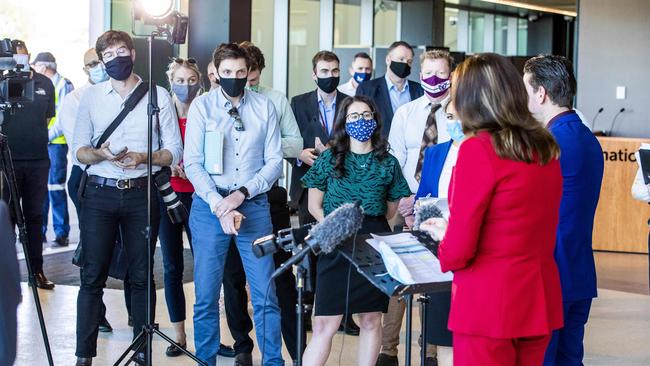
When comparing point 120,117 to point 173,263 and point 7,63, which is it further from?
point 173,263

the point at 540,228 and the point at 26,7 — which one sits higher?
the point at 26,7

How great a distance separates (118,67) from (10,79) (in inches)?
22.3

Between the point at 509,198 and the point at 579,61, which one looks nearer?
the point at 509,198

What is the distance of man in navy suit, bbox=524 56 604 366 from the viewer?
4125 millimetres

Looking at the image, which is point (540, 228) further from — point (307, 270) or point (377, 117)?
point (377, 117)

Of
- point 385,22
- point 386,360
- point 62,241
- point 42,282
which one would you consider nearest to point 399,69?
point 386,360

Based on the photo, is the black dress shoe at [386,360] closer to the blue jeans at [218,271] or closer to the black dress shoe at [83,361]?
the blue jeans at [218,271]

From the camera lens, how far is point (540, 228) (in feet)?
10.2

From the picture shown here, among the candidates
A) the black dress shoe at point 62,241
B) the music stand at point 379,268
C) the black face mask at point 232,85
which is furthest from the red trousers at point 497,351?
the black dress shoe at point 62,241

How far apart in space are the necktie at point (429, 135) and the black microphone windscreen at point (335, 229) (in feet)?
6.85

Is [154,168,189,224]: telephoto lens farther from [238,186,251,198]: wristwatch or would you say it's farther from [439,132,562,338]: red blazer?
[439,132,562,338]: red blazer

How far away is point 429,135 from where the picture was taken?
18.4 feet

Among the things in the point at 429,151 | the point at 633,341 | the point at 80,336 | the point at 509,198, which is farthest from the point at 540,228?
the point at 633,341

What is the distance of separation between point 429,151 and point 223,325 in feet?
8.36
